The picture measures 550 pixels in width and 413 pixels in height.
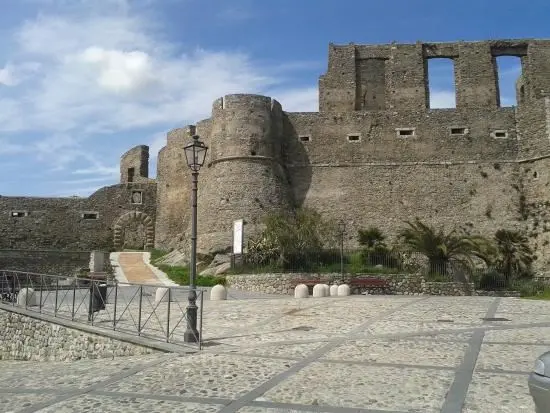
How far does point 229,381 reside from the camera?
22.7ft

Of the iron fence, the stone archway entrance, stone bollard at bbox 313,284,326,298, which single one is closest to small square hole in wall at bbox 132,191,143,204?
the stone archway entrance

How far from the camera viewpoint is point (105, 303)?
43.0 ft

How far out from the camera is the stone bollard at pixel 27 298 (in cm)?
1580

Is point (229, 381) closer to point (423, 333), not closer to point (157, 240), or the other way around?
point (423, 333)

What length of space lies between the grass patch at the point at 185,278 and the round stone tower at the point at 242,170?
229cm

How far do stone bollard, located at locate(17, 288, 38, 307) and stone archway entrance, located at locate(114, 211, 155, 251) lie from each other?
64.8 feet

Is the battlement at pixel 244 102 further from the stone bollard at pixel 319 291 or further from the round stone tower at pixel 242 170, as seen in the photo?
the stone bollard at pixel 319 291

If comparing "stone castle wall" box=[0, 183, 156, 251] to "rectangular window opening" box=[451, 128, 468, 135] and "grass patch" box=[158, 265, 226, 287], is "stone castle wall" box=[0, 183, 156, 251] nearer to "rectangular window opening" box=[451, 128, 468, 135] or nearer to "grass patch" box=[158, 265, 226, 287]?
"grass patch" box=[158, 265, 226, 287]

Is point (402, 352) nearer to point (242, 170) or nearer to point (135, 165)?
point (242, 170)

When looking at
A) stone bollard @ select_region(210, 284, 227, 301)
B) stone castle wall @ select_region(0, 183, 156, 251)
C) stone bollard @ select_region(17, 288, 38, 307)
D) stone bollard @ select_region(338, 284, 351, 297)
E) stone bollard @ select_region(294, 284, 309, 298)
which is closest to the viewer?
stone bollard @ select_region(17, 288, 38, 307)

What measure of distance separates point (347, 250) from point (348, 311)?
13.0 m

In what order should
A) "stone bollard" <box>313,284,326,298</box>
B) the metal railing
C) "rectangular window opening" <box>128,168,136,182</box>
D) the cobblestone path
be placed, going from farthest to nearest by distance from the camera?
"rectangular window opening" <box>128,168,136,182</box> < the cobblestone path < "stone bollard" <box>313,284,326,298</box> < the metal railing

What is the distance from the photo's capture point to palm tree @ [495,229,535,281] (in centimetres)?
2477

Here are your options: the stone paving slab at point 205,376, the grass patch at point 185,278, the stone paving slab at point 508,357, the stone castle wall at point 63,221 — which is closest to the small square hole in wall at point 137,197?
the stone castle wall at point 63,221
